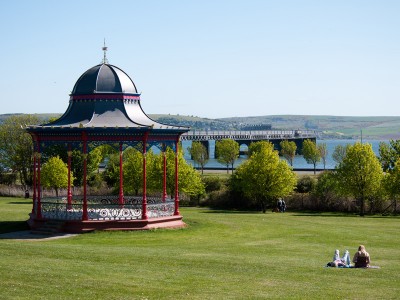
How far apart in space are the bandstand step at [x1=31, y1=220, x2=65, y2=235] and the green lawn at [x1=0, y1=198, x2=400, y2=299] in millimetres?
2120

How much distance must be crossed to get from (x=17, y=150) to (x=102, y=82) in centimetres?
4426

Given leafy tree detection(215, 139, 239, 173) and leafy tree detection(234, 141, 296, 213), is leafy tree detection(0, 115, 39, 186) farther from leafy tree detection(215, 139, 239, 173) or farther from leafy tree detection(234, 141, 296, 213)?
leafy tree detection(215, 139, 239, 173)

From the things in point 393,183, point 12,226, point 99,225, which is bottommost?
point 12,226

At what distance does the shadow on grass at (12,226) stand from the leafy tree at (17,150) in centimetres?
4069

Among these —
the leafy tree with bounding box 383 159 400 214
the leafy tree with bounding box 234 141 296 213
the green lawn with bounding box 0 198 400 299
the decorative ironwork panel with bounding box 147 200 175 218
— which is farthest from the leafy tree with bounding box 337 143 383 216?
the decorative ironwork panel with bounding box 147 200 175 218

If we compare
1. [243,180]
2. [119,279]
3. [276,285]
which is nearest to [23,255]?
[119,279]

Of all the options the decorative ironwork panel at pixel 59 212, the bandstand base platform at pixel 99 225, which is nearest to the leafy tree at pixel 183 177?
the decorative ironwork panel at pixel 59 212

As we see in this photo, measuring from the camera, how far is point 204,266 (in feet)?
80.1

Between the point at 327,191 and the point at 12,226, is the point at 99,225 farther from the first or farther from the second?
the point at 327,191

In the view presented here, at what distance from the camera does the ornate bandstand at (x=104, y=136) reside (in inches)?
1469

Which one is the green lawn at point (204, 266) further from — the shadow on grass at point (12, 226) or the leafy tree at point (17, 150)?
the leafy tree at point (17, 150)

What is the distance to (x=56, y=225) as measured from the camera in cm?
3775

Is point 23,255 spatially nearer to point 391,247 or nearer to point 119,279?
point 119,279

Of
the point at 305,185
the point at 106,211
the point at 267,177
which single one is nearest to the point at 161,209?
the point at 106,211
